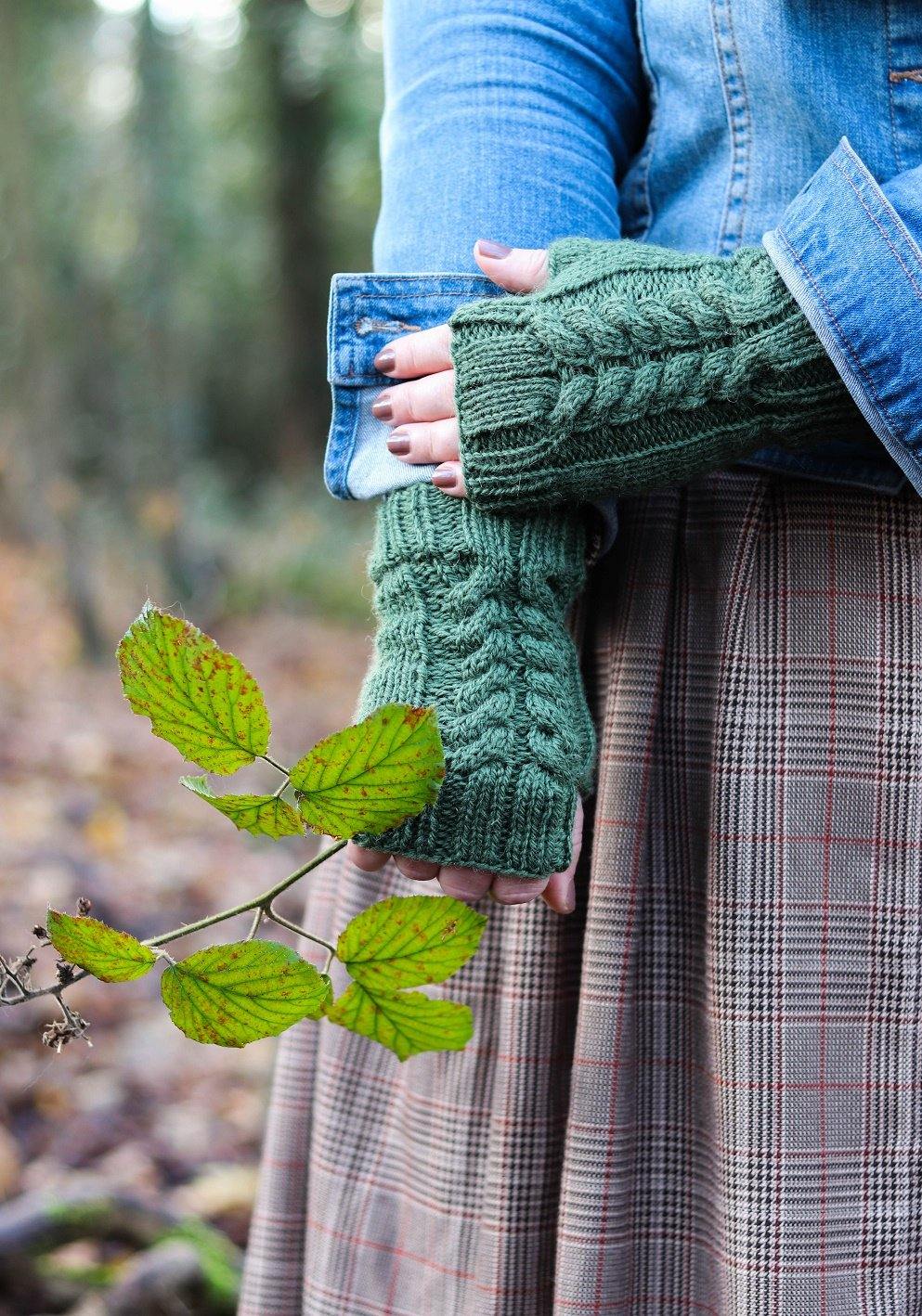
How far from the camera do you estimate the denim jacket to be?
86 cm

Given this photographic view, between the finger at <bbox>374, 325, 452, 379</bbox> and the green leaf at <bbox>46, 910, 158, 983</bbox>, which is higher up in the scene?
the finger at <bbox>374, 325, 452, 379</bbox>

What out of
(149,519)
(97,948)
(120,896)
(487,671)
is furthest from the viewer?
(149,519)

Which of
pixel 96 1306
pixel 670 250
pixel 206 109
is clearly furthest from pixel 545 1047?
pixel 206 109

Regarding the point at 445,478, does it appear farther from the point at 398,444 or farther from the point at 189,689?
the point at 189,689

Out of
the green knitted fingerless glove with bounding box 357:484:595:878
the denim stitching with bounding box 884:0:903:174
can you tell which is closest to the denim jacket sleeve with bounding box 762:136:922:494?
the denim stitching with bounding box 884:0:903:174

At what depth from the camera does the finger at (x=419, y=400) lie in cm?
82

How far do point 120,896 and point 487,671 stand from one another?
2.43m

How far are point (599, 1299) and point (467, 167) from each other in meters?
0.93

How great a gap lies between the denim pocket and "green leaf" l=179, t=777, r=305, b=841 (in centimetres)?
30

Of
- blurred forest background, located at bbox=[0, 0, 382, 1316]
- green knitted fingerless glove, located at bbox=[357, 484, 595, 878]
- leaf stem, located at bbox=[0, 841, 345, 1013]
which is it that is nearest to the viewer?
leaf stem, located at bbox=[0, 841, 345, 1013]

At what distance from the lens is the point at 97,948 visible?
59cm

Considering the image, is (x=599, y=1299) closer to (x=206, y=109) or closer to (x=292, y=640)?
(x=292, y=640)

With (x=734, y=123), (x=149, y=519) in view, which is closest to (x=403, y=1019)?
(x=734, y=123)

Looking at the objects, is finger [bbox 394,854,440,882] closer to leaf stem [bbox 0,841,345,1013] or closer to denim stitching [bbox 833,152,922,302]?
leaf stem [bbox 0,841,345,1013]
